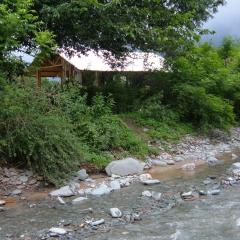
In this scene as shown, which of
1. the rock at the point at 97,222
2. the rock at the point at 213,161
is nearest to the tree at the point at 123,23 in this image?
the rock at the point at 213,161

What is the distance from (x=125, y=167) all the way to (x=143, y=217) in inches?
123

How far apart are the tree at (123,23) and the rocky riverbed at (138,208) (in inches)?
169

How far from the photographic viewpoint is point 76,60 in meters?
22.8

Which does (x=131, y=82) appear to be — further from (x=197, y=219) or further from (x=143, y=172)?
(x=197, y=219)

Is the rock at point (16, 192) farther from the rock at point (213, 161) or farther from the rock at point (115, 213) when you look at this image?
the rock at point (213, 161)

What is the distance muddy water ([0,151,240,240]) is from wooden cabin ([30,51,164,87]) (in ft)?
16.7

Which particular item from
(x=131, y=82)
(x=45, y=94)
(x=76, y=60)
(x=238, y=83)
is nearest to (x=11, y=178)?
(x=45, y=94)

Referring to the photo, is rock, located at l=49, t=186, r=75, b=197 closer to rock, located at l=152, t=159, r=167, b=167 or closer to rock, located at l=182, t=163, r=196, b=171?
rock, located at l=152, t=159, r=167, b=167

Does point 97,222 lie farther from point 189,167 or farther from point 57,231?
point 189,167

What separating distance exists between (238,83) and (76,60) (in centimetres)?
835

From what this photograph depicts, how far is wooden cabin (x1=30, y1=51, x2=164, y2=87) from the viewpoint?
55.2 ft

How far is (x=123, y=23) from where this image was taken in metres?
13.1

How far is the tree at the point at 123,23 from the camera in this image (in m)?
12.7

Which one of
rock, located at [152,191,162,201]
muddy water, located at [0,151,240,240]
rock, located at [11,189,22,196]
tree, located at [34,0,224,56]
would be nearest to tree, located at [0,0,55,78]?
tree, located at [34,0,224,56]
